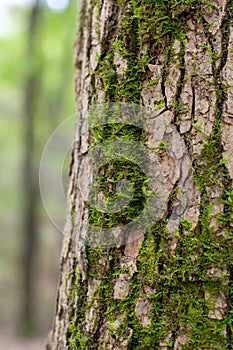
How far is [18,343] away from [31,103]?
5548 millimetres

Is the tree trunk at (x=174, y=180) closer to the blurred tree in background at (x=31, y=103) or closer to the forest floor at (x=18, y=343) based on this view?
the blurred tree in background at (x=31, y=103)

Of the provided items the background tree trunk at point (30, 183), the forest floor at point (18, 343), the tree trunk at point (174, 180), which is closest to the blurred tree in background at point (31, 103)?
the background tree trunk at point (30, 183)

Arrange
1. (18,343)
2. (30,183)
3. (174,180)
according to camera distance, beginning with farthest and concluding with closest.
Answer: (18,343), (30,183), (174,180)

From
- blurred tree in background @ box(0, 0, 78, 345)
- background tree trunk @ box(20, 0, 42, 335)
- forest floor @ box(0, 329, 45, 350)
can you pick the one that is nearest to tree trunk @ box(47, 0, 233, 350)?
blurred tree in background @ box(0, 0, 78, 345)

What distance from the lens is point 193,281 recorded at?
1.09 m

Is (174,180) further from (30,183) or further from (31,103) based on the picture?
(30,183)

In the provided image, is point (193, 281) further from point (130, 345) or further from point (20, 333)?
point (20, 333)

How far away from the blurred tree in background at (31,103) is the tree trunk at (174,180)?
6822 millimetres

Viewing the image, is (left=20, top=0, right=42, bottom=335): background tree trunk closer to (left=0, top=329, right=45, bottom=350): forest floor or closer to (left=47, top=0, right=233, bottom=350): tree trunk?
(left=0, top=329, right=45, bottom=350): forest floor

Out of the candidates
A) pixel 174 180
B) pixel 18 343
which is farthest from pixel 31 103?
pixel 174 180

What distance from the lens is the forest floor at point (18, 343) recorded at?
9.66 meters

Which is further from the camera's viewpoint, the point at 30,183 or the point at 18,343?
the point at 18,343

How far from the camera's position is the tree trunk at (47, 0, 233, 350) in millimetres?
1091

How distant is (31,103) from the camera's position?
935 cm
